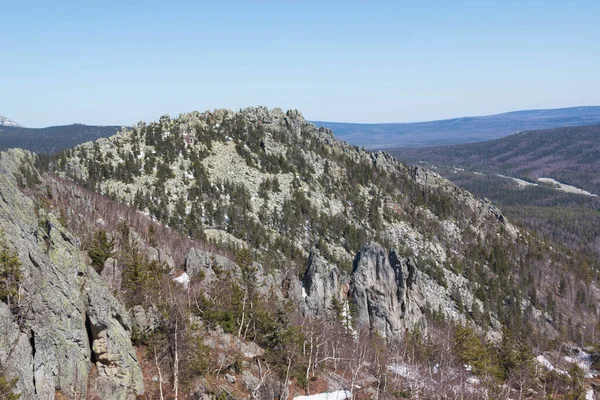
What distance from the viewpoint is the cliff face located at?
23.5 metres

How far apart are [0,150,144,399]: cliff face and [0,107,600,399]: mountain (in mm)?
118

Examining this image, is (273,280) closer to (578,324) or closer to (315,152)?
(315,152)

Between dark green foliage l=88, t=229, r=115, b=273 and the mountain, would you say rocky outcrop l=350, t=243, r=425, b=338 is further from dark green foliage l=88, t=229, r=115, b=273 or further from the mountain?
dark green foliage l=88, t=229, r=115, b=273

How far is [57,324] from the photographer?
26.5m

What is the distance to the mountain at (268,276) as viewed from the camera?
1173 inches

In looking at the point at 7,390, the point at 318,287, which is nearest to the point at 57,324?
the point at 7,390

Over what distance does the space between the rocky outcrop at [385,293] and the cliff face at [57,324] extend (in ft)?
178

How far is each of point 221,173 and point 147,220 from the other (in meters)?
34.6

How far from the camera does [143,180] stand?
114 meters

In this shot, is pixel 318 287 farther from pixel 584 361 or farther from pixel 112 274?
pixel 584 361

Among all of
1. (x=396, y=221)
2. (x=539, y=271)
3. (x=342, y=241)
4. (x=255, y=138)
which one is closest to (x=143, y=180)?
(x=255, y=138)

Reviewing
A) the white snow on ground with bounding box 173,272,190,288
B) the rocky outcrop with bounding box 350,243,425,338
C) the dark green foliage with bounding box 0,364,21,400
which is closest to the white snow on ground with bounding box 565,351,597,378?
the rocky outcrop with bounding box 350,243,425,338

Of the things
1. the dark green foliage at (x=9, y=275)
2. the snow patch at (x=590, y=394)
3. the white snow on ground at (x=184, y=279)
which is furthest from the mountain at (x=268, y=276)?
the snow patch at (x=590, y=394)

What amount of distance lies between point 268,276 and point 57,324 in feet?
147
